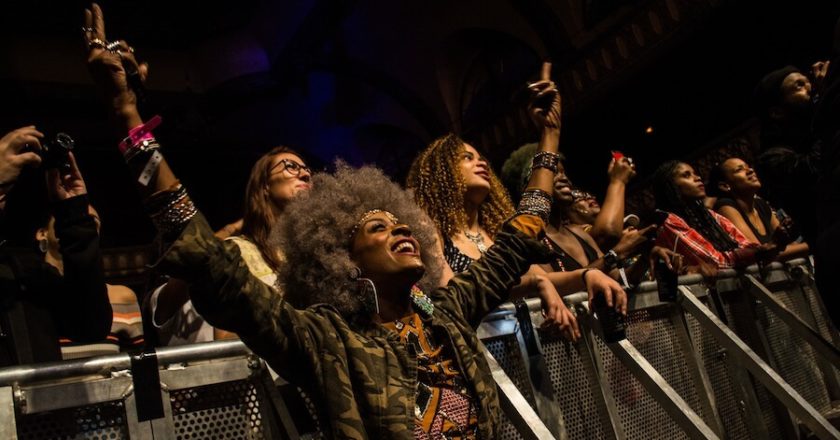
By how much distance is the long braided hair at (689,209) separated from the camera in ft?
12.2

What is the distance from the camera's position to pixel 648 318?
102 inches

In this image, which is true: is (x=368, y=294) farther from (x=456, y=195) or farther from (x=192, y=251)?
(x=456, y=195)

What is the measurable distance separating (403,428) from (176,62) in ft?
26.2

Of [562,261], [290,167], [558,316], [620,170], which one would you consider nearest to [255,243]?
[290,167]

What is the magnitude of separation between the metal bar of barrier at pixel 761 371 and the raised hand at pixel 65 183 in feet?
7.66

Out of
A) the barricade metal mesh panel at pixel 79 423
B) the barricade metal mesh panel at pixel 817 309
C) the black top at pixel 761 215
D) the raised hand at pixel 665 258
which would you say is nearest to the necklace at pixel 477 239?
the raised hand at pixel 665 258

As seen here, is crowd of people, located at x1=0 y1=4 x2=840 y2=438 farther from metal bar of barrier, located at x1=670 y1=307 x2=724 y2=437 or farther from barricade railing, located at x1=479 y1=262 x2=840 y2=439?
metal bar of barrier, located at x1=670 y1=307 x2=724 y2=437

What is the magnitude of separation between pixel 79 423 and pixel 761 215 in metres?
4.46

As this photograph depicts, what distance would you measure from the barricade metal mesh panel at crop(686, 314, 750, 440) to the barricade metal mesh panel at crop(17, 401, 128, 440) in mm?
2188

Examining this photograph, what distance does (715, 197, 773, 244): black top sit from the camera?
4.27 meters

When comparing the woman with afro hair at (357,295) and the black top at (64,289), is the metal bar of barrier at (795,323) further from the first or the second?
the black top at (64,289)

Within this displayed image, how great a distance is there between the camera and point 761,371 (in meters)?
2.45

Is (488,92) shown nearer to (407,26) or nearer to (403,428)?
(407,26)

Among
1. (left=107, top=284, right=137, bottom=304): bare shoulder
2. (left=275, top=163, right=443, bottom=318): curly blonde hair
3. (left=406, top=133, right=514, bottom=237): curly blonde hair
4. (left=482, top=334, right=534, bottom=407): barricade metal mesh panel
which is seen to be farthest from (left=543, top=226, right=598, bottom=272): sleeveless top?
(left=107, top=284, right=137, bottom=304): bare shoulder
